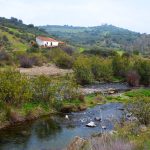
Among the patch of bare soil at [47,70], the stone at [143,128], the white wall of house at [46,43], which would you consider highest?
the stone at [143,128]

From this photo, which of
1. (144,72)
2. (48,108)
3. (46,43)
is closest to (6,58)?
(144,72)

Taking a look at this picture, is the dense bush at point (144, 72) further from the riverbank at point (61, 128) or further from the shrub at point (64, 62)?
the riverbank at point (61, 128)

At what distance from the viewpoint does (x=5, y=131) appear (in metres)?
45.9

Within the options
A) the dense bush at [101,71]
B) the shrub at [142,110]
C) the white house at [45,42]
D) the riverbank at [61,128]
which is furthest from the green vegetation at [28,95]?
the white house at [45,42]

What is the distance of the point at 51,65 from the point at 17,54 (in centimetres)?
1024

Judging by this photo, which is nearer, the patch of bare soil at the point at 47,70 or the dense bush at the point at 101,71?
the dense bush at the point at 101,71

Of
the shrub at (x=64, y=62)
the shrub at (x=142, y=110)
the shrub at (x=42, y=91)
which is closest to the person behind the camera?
the shrub at (x=142, y=110)

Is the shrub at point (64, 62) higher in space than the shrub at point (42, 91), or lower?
lower

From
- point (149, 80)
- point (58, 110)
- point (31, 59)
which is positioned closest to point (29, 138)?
point (58, 110)

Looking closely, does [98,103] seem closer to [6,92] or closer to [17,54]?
[6,92]

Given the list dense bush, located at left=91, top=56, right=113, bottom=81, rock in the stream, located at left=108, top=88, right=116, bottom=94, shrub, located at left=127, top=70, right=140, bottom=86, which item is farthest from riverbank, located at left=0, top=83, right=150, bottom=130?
dense bush, located at left=91, top=56, right=113, bottom=81

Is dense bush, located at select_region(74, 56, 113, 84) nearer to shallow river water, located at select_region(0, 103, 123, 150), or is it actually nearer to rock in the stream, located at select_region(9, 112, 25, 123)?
shallow river water, located at select_region(0, 103, 123, 150)

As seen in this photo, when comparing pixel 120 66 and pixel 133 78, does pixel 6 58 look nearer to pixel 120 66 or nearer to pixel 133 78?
pixel 120 66

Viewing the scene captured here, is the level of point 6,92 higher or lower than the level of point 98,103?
higher
